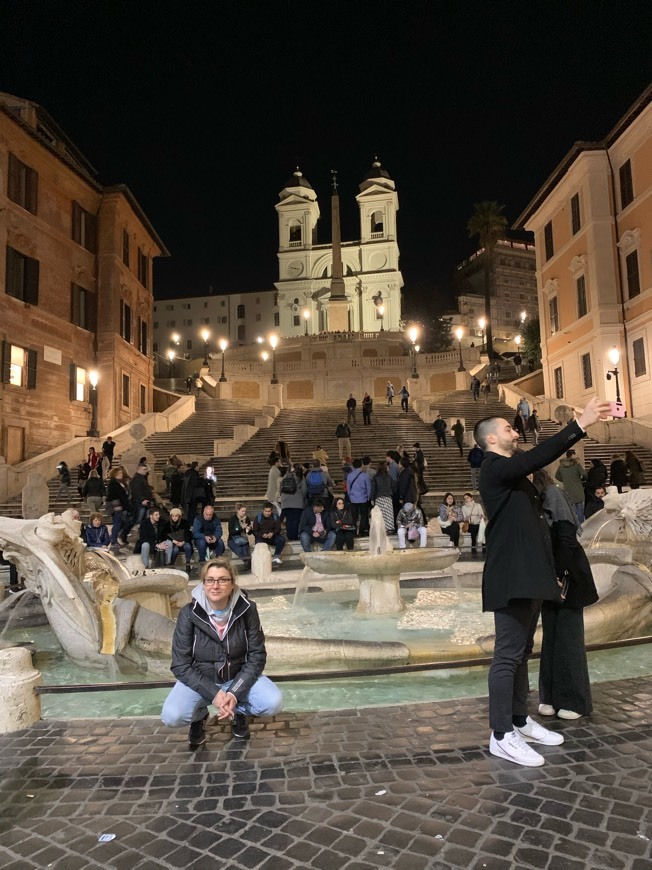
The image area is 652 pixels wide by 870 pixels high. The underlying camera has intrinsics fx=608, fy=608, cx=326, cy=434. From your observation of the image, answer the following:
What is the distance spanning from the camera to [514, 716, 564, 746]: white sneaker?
11.7ft

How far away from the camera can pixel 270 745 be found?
3754mm

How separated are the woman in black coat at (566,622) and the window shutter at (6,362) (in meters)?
24.0

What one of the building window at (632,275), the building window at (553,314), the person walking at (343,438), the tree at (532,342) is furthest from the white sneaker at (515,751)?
the tree at (532,342)

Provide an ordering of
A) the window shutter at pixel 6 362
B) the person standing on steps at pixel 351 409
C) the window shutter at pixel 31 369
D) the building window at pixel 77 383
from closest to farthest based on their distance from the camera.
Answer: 1. the window shutter at pixel 6 362
2. the window shutter at pixel 31 369
3. the person standing on steps at pixel 351 409
4. the building window at pixel 77 383

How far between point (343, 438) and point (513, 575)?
19677mm

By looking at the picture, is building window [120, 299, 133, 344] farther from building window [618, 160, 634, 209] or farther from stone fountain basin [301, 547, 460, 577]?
stone fountain basin [301, 547, 460, 577]

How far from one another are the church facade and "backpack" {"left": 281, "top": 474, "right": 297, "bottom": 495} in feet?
214

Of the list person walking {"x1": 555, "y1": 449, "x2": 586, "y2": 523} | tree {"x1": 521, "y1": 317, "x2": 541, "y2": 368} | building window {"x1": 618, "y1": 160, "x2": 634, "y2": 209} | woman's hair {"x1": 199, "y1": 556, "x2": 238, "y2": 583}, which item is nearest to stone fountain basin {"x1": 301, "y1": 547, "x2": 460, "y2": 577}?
woman's hair {"x1": 199, "y1": 556, "x2": 238, "y2": 583}

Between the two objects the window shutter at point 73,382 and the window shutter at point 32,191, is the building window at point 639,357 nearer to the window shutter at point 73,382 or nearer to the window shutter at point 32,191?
the window shutter at point 73,382

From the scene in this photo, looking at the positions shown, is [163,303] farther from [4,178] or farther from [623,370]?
[623,370]

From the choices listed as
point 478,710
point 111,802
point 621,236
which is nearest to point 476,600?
point 478,710

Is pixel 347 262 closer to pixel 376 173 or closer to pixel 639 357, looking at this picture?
pixel 376 173

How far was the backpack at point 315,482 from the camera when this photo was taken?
43.9 feet

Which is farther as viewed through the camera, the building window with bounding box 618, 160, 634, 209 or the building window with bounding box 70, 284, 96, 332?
the building window with bounding box 70, 284, 96, 332
